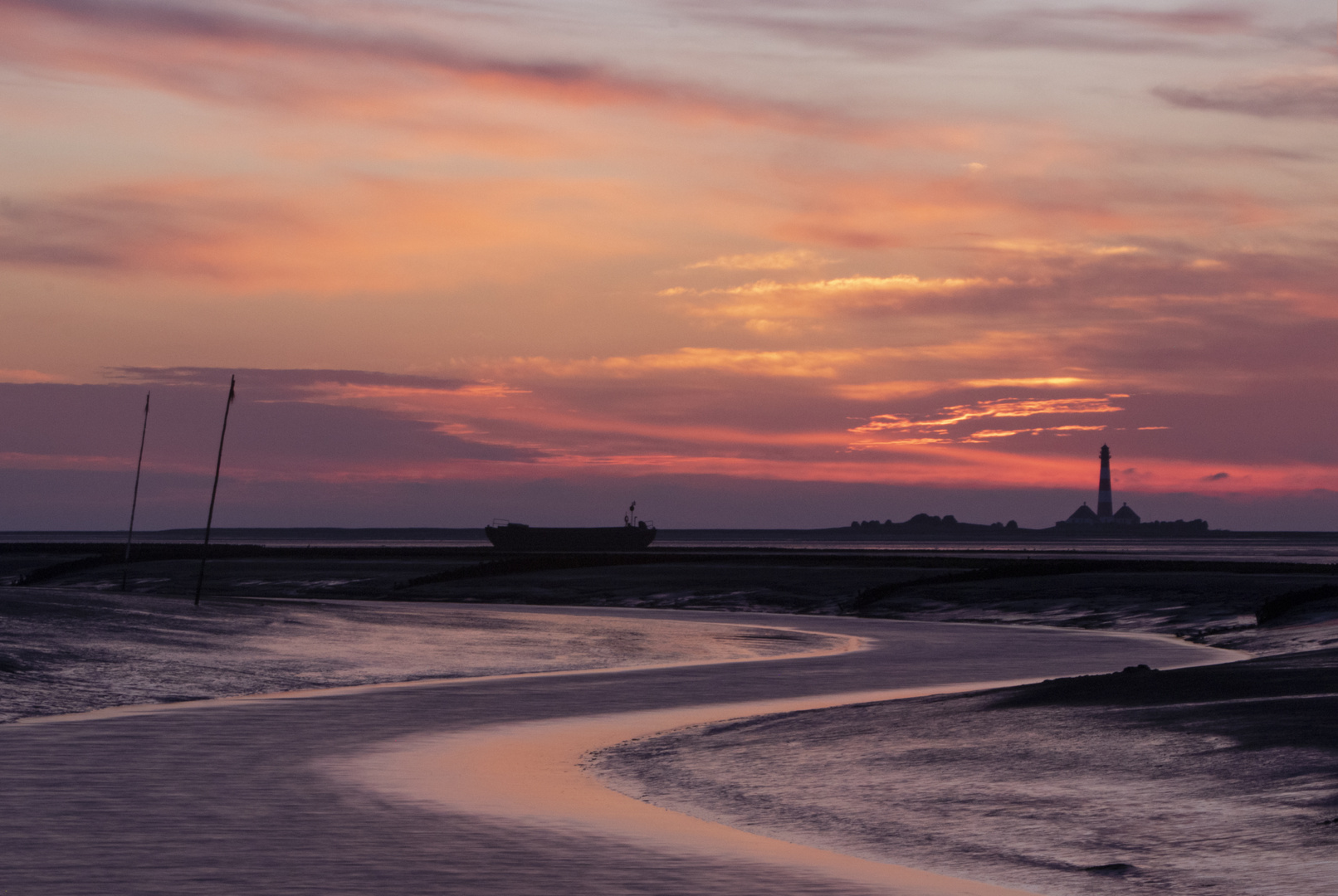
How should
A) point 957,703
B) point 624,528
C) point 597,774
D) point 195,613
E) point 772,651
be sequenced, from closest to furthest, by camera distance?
point 597,774 → point 957,703 → point 772,651 → point 195,613 → point 624,528

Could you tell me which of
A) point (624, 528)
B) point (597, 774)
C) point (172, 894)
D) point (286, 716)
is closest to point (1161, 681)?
point (597, 774)

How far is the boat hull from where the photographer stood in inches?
7023

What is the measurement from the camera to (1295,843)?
11508 millimetres

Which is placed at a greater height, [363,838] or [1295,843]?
[1295,843]

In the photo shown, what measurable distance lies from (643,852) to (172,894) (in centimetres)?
376

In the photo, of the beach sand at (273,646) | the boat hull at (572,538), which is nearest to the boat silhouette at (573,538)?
the boat hull at (572,538)

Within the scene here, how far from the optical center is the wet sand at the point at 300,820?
11.2m

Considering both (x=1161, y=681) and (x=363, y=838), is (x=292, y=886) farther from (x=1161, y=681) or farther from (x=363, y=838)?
(x=1161, y=681)

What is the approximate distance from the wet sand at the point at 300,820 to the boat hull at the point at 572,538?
5967 inches

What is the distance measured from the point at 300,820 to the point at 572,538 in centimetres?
16661

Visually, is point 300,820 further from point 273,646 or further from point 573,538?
point 573,538

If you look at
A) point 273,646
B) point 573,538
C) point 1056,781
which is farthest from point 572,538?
point 1056,781

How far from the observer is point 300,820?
45.1ft

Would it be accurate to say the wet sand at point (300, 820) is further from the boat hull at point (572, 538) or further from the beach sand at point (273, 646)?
the boat hull at point (572, 538)
